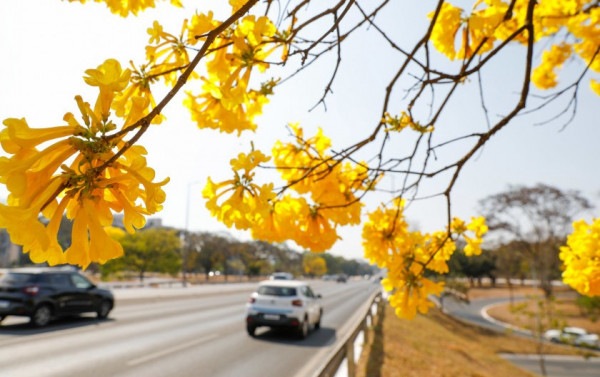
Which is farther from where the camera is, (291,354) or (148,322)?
(148,322)

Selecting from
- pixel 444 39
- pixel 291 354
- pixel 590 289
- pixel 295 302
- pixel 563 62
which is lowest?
pixel 291 354

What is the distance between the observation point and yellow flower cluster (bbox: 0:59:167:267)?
71cm

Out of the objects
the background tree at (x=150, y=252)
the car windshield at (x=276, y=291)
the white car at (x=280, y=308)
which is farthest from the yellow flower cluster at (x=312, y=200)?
the background tree at (x=150, y=252)

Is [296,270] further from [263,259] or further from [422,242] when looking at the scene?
[422,242]

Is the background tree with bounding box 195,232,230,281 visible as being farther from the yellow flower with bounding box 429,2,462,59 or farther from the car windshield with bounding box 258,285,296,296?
the yellow flower with bounding box 429,2,462,59

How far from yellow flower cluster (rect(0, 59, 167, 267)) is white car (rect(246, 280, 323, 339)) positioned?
1046 cm

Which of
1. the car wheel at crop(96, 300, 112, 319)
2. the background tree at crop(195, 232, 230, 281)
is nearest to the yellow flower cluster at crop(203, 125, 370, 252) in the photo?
the car wheel at crop(96, 300, 112, 319)

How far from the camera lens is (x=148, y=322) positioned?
39.2 feet

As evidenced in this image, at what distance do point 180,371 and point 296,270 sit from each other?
78.4 meters

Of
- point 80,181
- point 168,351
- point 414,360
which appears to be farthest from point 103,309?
point 80,181

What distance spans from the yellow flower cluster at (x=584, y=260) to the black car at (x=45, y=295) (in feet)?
36.5

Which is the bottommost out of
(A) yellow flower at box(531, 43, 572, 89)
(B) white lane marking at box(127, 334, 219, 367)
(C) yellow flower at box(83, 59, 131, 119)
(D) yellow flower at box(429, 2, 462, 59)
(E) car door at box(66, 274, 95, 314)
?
(B) white lane marking at box(127, 334, 219, 367)

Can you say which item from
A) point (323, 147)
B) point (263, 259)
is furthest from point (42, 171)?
point (263, 259)

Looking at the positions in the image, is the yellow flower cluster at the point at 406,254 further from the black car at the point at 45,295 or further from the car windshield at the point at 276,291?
the black car at the point at 45,295
